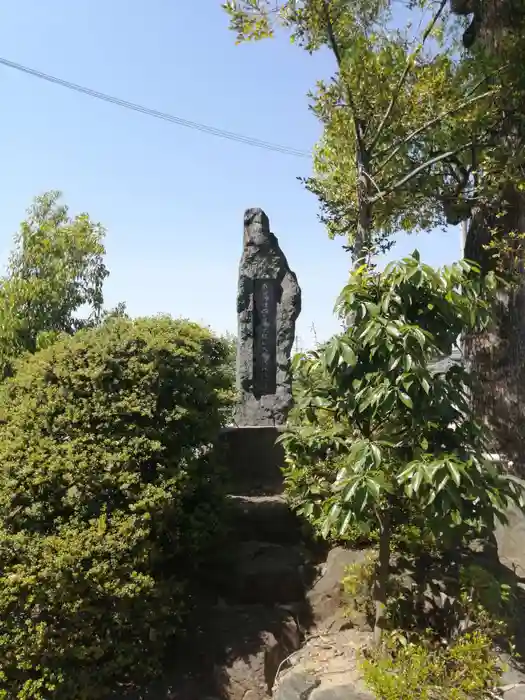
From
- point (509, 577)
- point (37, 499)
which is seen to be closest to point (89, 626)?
point (37, 499)

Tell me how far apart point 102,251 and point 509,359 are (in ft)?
22.6

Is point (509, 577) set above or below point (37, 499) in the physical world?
below

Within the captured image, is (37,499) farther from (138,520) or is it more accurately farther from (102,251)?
(102,251)

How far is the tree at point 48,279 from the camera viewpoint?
8336 millimetres

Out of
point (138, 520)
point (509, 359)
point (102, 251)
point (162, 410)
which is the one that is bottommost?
point (138, 520)

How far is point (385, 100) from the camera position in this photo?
7.36 meters

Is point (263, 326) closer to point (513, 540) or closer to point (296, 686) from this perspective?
point (513, 540)

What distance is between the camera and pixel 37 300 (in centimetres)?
860

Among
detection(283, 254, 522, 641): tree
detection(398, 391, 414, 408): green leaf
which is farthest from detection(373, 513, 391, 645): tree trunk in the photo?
detection(398, 391, 414, 408): green leaf

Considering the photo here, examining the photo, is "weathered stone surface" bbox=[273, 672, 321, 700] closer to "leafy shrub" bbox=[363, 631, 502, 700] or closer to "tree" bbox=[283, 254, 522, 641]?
"leafy shrub" bbox=[363, 631, 502, 700]

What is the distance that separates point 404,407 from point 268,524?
240 cm

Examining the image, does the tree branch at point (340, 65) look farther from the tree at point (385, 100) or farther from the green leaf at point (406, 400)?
the green leaf at point (406, 400)

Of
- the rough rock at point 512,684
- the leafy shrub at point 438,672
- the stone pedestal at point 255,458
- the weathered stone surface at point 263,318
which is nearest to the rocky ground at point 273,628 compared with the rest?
the rough rock at point 512,684

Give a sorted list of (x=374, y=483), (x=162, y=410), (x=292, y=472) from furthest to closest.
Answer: (x=292, y=472)
(x=162, y=410)
(x=374, y=483)
